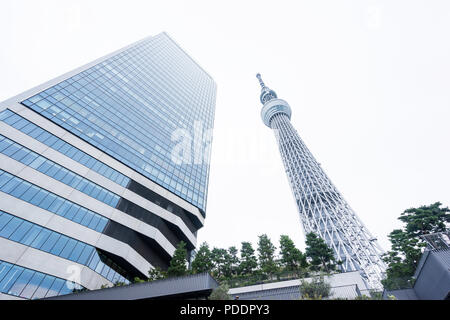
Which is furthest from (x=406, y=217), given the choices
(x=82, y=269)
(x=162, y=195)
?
(x=82, y=269)

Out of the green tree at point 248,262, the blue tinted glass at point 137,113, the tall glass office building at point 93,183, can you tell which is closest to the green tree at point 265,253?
the green tree at point 248,262

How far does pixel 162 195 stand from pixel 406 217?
39652 millimetres

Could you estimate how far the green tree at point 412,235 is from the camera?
28391 mm

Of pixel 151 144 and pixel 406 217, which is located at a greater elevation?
pixel 151 144

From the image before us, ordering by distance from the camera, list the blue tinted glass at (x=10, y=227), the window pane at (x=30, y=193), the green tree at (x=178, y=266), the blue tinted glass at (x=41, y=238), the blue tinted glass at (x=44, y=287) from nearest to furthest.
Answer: the blue tinted glass at (x=44, y=287) → the blue tinted glass at (x=10, y=227) → the blue tinted glass at (x=41, y=238) → the window pane at (x=30, y=193) → the green tree at (x=178, y=266)

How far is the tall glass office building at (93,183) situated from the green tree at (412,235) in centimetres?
3339

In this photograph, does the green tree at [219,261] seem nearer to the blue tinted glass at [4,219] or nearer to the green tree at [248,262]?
the green tree at [248,262]

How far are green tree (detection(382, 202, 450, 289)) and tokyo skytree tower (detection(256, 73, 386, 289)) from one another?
372 inches

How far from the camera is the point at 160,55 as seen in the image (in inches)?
3118

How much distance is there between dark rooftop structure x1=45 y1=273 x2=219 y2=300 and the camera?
1701 centimetres

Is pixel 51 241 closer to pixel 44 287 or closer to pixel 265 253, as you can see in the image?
pixel 44 287

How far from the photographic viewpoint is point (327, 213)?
189ft

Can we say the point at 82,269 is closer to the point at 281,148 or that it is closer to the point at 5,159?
the point at 5,159
